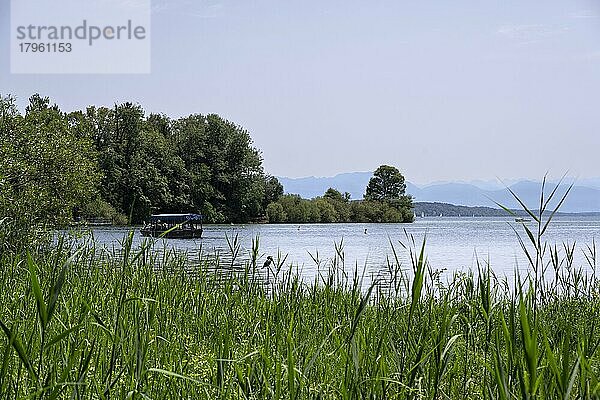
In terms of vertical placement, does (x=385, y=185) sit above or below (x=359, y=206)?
above

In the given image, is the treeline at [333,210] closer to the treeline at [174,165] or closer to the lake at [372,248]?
the treeline at [174,165]

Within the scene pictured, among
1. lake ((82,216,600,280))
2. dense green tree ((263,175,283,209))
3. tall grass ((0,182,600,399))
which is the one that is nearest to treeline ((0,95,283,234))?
dense green tree ((263,175,283,209))

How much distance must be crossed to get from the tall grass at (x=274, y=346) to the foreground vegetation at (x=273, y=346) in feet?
0.04

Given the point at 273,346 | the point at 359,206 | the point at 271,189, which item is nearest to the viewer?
the point at 273,346

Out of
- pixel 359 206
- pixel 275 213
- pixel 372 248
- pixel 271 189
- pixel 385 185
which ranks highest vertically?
pixel 385 185

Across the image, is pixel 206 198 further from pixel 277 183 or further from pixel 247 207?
pixel 277 183

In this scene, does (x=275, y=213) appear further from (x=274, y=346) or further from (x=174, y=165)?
(x=274, y=346)

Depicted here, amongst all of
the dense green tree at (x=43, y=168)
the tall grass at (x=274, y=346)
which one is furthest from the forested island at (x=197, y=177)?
the tall grass at (x=274, y=346)

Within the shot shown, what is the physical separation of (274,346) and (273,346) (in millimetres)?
112

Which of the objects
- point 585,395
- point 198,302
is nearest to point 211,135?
point 198,302

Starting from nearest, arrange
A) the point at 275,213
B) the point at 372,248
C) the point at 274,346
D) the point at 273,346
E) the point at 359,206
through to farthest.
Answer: the point at 273,346, the point at 274,346, the point at 372,248, the point at 275,213, the point at 359,206

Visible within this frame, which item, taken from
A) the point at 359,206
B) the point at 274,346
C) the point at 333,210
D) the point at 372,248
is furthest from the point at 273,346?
the point at 359,206

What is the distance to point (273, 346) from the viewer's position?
158 inches

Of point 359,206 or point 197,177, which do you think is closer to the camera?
point 197,177
